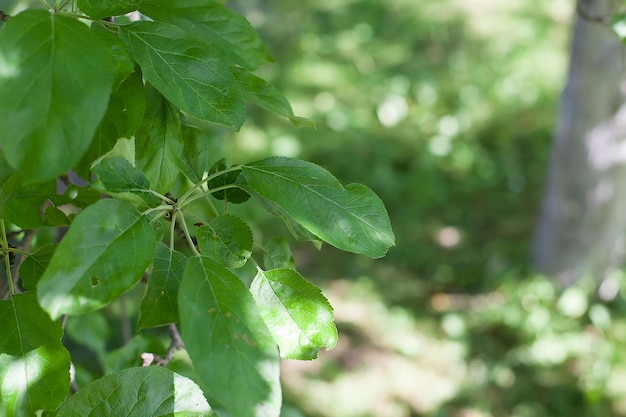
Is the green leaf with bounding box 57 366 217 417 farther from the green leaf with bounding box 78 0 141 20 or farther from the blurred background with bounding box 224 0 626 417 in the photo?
the blurred background with bounding box 224 0 626 417

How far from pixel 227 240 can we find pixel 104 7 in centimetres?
23

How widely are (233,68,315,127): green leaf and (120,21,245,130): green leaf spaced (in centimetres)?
10

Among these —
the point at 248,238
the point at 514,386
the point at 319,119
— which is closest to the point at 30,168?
the point at 248,238

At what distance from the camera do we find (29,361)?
597 mm

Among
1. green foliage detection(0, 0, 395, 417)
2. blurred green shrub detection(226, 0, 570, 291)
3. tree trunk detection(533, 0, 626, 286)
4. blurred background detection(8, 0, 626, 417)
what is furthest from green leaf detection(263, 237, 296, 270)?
blurred green shrub detection(226, 0, 570, 291)

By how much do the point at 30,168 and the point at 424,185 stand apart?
429cm

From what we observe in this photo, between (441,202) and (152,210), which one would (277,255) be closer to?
(152,210)

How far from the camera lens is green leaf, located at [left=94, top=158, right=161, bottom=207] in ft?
1.82

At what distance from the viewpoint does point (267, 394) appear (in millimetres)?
484

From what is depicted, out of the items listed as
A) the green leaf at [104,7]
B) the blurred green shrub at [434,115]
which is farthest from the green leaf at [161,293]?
the blurred green shrub at [434,115]

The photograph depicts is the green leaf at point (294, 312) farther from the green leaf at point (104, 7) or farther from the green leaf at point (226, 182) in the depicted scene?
the green leaf at point (104, 7)

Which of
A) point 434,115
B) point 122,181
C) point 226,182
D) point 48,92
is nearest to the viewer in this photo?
point 48,92

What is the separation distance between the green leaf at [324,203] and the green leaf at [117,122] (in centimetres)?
11

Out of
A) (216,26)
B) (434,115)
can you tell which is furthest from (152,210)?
(434,115)
